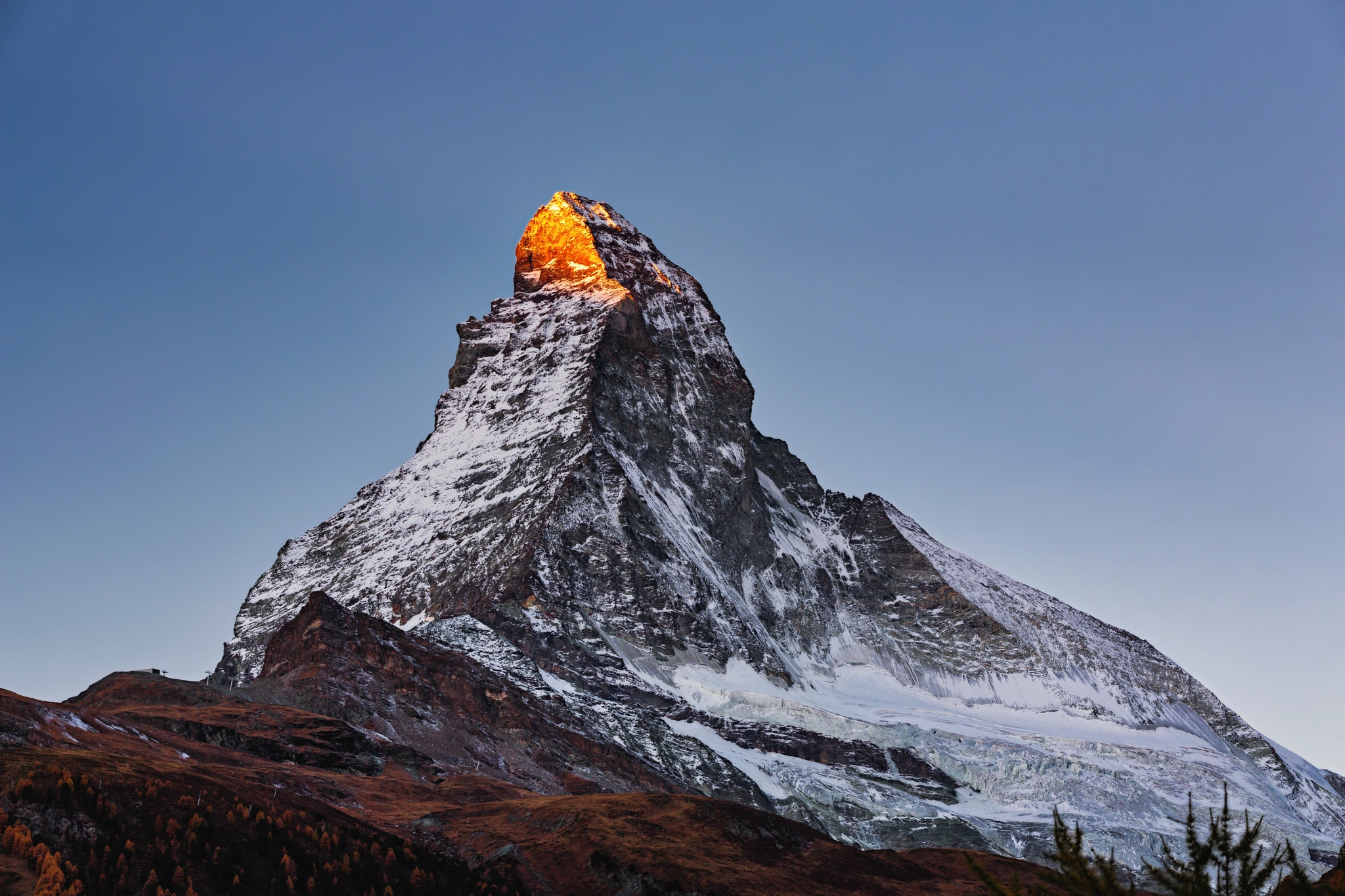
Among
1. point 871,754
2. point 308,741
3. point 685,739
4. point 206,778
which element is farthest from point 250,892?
point 871,754

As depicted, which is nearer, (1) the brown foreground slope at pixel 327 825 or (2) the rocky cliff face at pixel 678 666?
(1) the brown foreground slope at pixel 327 825

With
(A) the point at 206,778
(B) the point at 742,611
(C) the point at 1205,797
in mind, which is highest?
(B) the point at 742,611

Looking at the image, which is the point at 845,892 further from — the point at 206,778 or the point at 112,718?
the point at 112,718

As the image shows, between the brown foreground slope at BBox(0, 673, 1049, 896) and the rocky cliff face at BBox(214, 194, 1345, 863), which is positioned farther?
the rocky cliff face at BBox(214, 194, 1345, 863)

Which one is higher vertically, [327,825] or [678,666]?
[678,666]

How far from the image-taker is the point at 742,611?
185000 mm

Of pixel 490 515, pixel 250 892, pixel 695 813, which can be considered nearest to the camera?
pixel 250 892

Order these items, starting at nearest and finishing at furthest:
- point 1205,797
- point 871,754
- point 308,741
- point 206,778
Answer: point 206,778 → point 308,741 → point 871,754 → point 1205,797

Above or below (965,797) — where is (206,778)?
above

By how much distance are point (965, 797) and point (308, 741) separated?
9240cm

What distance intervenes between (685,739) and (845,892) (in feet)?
220

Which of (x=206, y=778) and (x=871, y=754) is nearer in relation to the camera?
(x=206, y=778)

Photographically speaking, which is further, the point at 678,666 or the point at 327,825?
the point at 678,666

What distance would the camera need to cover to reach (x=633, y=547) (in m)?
165
